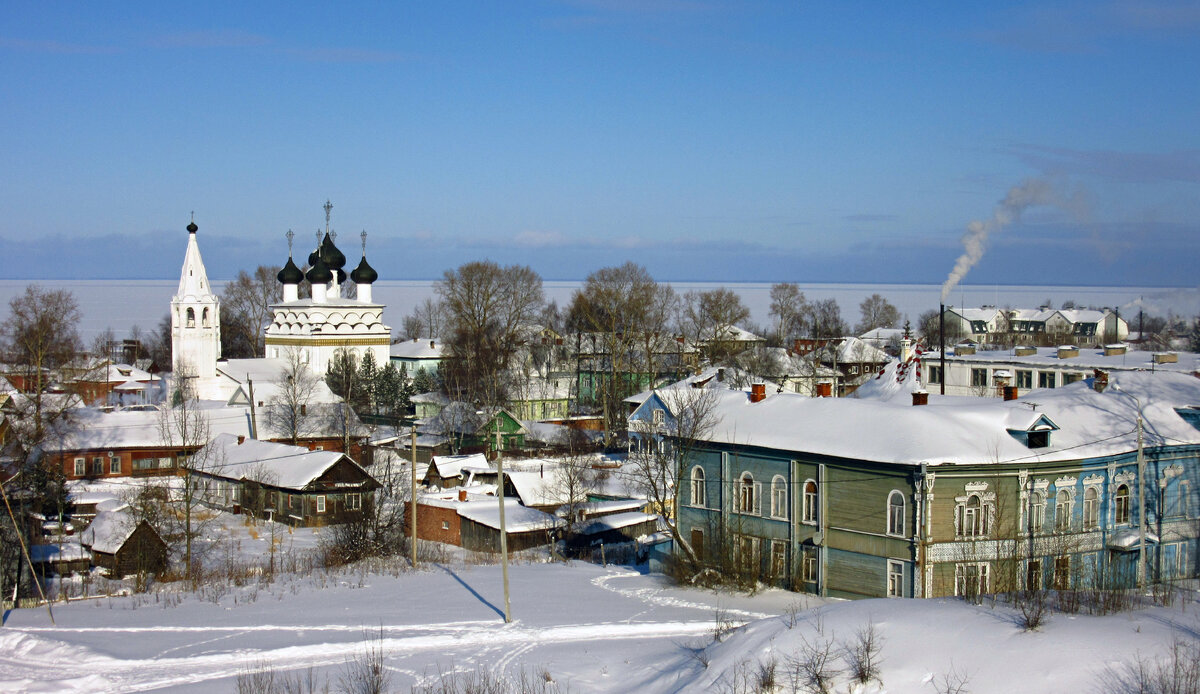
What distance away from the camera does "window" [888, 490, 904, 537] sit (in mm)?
20125

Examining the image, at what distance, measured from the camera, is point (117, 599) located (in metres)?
20.4

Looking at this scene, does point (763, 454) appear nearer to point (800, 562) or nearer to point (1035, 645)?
point (800, 562)

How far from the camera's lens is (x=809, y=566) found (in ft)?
71.0

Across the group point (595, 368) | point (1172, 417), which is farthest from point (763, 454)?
point (595, 368)

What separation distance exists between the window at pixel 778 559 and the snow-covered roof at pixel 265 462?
51.6 ft

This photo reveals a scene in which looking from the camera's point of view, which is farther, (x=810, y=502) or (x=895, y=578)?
(x=810, y=502)

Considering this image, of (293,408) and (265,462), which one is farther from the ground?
(293,408)

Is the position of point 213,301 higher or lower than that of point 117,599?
higher

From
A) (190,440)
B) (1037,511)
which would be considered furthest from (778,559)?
(190,440)

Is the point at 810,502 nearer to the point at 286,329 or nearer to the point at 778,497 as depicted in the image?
the point at 778,497

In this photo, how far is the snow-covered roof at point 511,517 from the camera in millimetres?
29106

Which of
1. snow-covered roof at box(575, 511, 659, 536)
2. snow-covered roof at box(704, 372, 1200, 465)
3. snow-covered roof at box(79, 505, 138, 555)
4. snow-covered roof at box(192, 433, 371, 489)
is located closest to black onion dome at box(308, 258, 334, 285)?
snow-covered roof at box(192, 433, 371, 489)

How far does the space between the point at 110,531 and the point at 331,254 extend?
38.4 m

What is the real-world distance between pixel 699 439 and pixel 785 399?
7.09 feet
